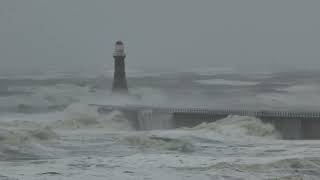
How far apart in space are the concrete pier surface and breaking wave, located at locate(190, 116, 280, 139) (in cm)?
55

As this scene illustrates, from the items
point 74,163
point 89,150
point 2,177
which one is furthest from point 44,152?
point 2,177

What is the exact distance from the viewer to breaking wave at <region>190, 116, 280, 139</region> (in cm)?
3812

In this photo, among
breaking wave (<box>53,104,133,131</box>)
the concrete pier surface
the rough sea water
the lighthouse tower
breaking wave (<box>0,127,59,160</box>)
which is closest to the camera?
the rough sea water

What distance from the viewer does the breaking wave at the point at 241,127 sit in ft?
125

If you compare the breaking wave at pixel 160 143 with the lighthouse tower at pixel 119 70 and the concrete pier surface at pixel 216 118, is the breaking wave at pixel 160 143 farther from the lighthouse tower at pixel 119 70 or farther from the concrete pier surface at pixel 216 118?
the lighthouse tower at pixel 119 70

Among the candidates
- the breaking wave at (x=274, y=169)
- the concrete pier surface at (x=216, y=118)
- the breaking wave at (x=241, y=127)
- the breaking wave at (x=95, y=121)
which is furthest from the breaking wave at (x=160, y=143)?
the breaking wave at (x=95, y=121)

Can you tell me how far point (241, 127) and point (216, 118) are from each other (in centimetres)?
385

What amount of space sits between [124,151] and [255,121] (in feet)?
38.8

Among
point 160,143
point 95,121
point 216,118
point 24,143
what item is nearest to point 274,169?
point 160,143

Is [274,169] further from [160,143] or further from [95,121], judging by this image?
[95,121]

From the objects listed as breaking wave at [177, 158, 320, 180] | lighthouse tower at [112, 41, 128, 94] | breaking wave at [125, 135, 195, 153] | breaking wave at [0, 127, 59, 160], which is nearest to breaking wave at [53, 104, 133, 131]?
lighthouse tower at [112, 41, 128, 94]

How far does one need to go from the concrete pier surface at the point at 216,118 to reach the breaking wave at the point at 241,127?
0.55m

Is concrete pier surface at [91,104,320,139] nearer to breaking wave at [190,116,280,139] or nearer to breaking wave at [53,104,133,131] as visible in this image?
breaking wave at [190,116,280,139]

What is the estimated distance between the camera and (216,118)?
140 feet
